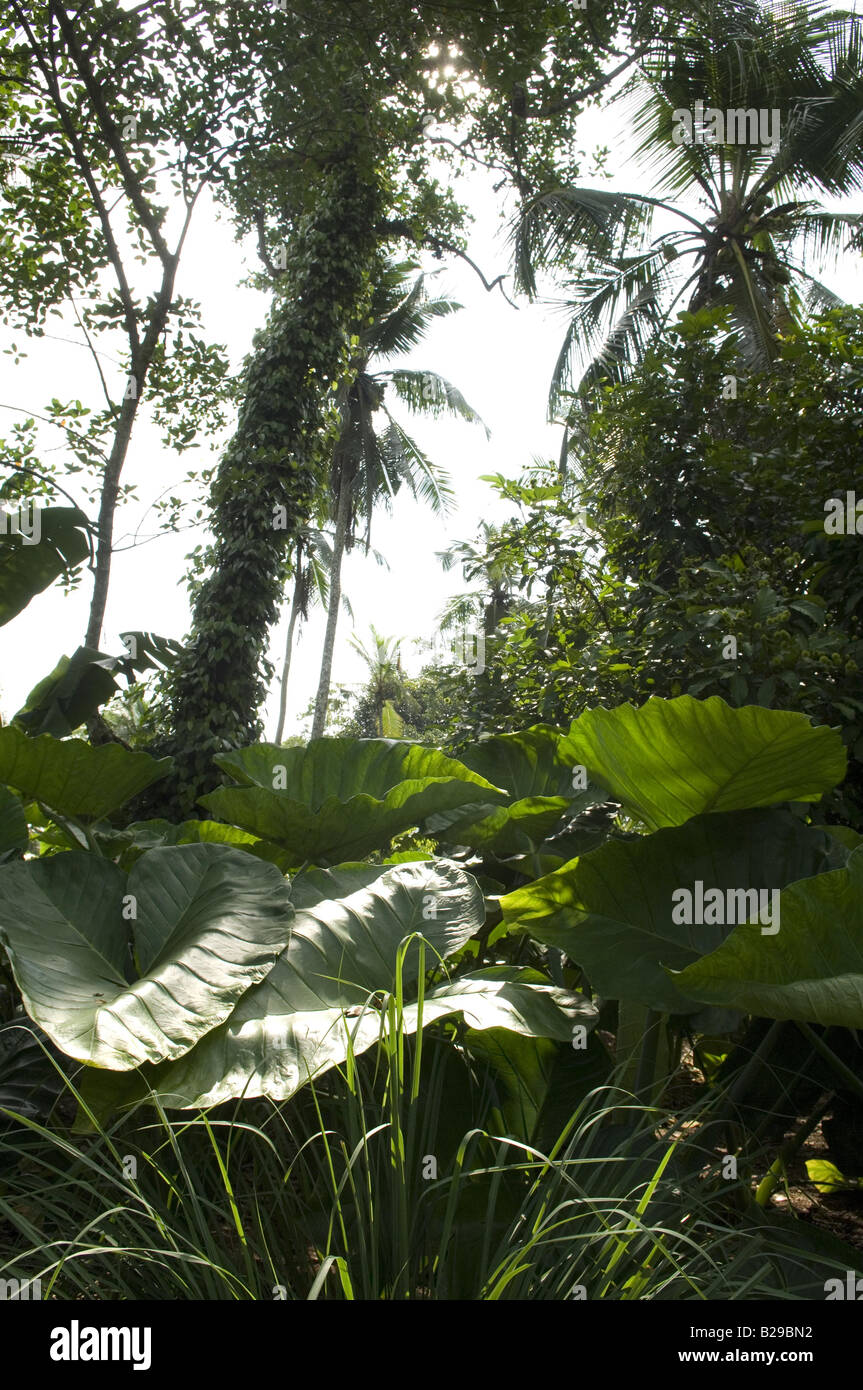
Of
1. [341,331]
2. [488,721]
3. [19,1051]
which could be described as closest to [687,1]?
[341,331]

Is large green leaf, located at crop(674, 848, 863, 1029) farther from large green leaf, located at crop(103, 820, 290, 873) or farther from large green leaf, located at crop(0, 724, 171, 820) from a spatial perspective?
large green leaf, located at crop(0, 724, 171, 820)

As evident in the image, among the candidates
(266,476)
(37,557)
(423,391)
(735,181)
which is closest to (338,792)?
(37,557)

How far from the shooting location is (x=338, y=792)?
92.1 inches

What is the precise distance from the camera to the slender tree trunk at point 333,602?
54.6 feet

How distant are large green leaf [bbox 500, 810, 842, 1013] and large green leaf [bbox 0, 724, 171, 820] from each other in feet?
3.06

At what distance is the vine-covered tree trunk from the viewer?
6535 millimetres

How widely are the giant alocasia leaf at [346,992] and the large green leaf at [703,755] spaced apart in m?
0.39

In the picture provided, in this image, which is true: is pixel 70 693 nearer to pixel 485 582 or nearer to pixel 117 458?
pixel 117 458

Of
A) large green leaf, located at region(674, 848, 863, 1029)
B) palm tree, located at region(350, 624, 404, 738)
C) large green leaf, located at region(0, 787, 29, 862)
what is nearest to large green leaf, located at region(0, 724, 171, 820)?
large green leaf, located at region(0, 787, 29, 862)

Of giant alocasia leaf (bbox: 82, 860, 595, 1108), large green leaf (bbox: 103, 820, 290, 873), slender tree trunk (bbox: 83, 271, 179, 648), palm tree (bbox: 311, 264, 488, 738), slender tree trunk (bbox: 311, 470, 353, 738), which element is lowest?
giant alocasia leaf (bbox: 82, 860, 595, 1108)

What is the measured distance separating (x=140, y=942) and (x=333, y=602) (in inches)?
596

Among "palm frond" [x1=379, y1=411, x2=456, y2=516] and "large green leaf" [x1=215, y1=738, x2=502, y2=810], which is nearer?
"large green leaf" [x1=215, y1=738, x2=502, y2=810]
